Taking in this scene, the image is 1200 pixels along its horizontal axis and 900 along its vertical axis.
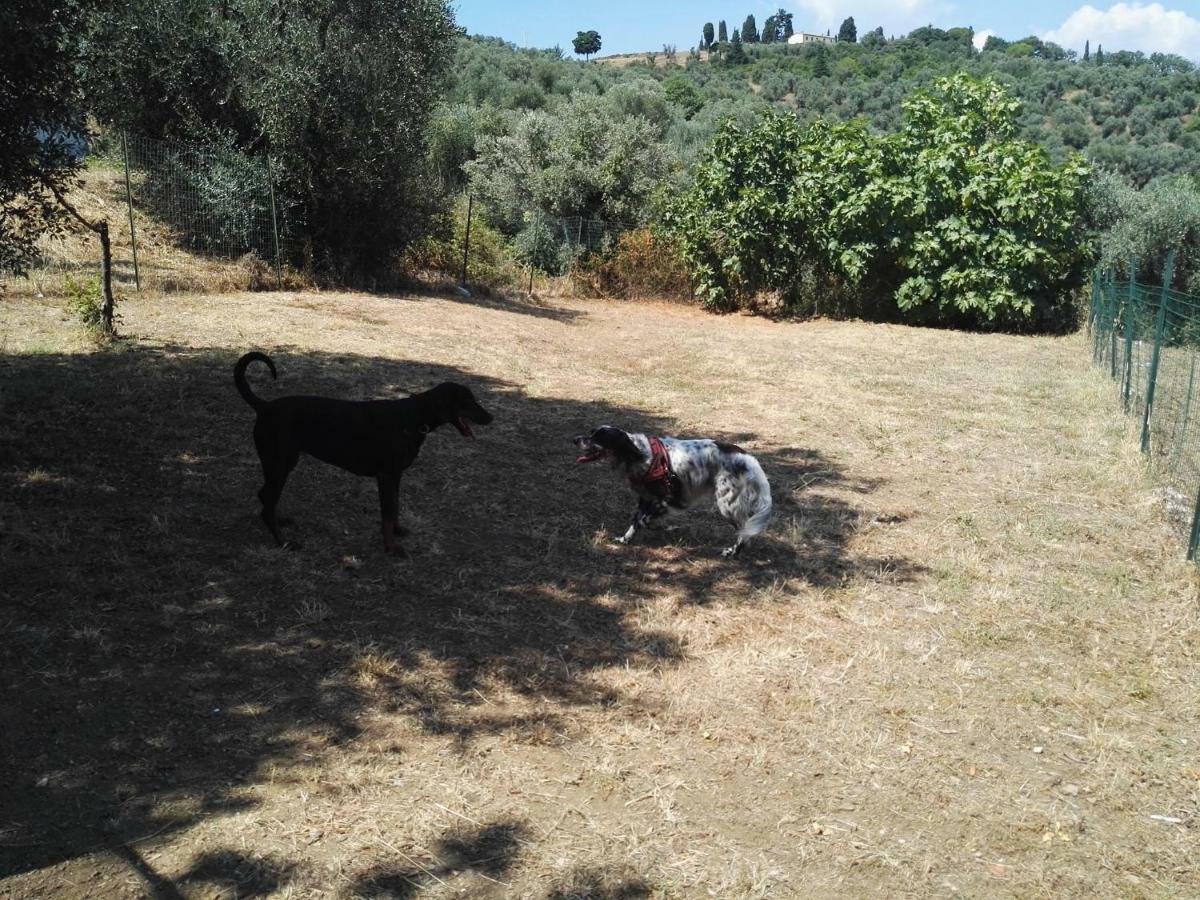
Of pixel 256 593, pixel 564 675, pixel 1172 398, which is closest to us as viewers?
pixel 564 675

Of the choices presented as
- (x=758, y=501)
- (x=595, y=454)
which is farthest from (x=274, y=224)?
(x=758, y=501)

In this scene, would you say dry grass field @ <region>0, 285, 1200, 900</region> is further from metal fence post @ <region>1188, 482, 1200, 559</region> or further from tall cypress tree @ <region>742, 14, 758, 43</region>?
tall cypress tree @ <region>742, 14, 758, 43</region>

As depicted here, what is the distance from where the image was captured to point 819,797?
12.5ft

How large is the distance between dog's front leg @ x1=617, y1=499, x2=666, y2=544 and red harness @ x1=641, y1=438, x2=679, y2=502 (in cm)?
16

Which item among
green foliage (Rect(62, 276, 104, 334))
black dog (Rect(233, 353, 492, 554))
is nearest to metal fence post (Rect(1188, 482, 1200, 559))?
black dog (Rect(233, 353, 492, 554))

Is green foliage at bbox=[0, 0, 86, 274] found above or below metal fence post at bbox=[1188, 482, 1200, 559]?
above

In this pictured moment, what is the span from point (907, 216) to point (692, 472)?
14619mm

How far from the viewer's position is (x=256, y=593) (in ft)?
17.0

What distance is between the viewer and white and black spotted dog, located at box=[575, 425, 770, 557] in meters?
5.93

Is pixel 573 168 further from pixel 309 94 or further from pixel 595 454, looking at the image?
pixel 595 454

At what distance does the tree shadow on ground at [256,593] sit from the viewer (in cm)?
375

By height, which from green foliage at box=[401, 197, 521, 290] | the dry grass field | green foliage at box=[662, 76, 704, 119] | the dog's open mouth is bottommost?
the dry grass field

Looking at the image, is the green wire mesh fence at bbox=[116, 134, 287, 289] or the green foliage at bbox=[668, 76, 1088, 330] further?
the green foliage at bbox=[668, 76, 1088, 330]

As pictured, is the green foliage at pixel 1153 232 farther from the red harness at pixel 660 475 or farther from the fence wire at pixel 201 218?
the fence wire at pixel 201 218
